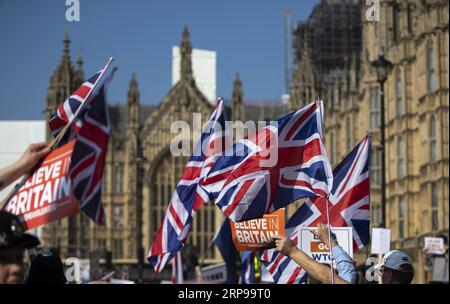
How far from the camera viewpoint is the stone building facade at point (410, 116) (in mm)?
38281

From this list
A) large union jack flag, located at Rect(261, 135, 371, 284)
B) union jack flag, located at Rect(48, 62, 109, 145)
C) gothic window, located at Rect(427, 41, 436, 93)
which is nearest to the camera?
union jack flag, located at Rect(48, 62, 109, 145)

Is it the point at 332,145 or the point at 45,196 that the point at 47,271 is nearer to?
the point at 45,196

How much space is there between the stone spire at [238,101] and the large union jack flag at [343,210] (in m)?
56.0

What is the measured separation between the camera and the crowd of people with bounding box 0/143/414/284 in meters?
4.89

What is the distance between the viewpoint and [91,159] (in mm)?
8523

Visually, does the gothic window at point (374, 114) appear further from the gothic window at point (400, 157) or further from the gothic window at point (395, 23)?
the gothic window at point (400, 157)

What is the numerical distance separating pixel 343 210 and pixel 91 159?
4386 millimetres

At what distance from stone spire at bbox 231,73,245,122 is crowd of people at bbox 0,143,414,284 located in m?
61.6

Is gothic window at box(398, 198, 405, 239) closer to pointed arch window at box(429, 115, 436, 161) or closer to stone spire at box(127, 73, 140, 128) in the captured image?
pointed arch window at box(429, 115, 436, 161)

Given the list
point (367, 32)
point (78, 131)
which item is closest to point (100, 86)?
point (78, 131)

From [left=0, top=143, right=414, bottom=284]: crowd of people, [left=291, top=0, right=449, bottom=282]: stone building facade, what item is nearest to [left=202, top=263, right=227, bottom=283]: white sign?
[left=291, top=0, right=449, bottom=282]: stone building facade

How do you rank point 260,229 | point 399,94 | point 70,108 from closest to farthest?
point 70,108 → point 260,229 → point 399,94

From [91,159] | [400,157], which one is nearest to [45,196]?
[91,159]

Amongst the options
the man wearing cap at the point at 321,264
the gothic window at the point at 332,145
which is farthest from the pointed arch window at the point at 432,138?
the man wearing cap at the point at 321,264
